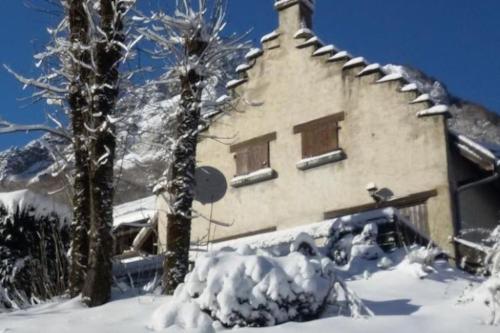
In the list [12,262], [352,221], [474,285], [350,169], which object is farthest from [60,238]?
[350,169]

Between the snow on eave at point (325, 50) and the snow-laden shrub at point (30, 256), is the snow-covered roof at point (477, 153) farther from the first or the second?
the snow-laden shrub at point (30, 256)

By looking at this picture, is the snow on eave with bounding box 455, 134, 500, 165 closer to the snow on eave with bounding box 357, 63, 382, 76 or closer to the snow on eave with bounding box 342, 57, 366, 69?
the snow on eave with bounding box 357, 63, 382, 76

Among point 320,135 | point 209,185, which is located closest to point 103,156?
point 209,185

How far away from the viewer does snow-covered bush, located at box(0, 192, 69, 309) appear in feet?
32.8

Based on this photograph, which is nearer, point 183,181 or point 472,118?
point 183,181

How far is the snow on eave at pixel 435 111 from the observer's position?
16.4m

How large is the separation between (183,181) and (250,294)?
2650 mm

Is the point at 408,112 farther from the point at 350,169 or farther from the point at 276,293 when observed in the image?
the point at 276,293

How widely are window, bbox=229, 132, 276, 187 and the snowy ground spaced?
940cm

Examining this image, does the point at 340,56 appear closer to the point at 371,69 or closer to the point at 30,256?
the point at 371,69

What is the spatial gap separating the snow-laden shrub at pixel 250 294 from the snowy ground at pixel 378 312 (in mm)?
178

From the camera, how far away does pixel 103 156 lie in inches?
354

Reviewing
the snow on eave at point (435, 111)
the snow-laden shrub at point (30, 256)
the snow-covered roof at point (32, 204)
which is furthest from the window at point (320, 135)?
the snow-laden shrub at point (30, 256)

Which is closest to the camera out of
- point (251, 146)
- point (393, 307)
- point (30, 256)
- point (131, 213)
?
point (393, 307)
